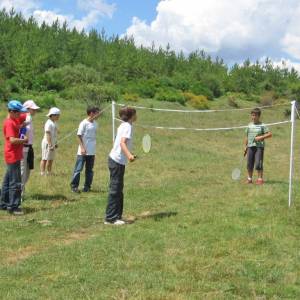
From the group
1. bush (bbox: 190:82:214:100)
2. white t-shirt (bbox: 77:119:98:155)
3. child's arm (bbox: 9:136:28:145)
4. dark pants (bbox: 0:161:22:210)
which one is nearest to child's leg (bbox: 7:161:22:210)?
dark pants (bbox: 0:161:22:210)

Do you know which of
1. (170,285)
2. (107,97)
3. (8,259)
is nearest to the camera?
(170,285)

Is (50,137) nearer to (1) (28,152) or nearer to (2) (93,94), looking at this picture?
(1) (28,152)

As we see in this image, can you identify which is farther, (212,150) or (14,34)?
(14,34)

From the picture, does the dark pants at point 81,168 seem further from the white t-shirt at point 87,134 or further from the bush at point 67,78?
the bush at point 67,78

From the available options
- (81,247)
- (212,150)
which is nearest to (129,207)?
(81,247)

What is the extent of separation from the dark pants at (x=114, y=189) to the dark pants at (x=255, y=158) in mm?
4529

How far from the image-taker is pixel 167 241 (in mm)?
6703

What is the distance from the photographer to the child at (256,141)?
11.3 metres

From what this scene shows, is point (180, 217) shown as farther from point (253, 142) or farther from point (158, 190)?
point (253, 142)

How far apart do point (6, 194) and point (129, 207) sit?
209cm

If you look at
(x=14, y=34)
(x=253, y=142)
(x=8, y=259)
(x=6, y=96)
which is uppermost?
(x=14, y=34)

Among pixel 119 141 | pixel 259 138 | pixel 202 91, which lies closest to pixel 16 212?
pixel 119 141

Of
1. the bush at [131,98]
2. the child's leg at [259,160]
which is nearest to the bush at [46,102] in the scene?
the bush at [131,98]

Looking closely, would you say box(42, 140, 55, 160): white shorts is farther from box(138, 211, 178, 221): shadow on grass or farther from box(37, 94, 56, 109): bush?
box(37, 94, 56, 109): bush
